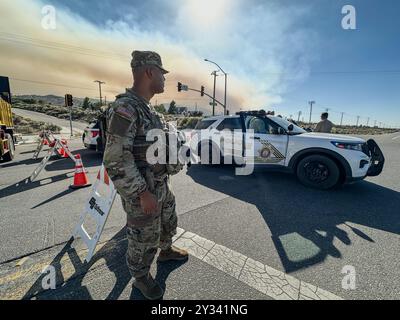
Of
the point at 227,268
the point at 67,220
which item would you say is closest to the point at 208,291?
the point at 227,268

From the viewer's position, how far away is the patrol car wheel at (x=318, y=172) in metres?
4.73

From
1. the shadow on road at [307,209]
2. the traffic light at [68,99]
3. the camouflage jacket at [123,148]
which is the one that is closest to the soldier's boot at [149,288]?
the camouflage jacket at [123,148]

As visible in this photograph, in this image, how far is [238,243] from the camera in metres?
2.83

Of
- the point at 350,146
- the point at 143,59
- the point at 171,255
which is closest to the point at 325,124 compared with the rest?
the point at 350,146

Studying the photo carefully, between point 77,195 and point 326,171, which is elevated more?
point 326,171

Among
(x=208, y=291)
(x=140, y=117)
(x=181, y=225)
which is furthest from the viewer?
(x=181, y=225)

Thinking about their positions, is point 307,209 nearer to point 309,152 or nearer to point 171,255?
point 309,152

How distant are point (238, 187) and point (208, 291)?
10.5ft

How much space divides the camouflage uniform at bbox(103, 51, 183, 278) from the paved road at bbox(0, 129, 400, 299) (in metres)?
0.47

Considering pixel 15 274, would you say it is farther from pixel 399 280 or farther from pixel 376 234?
pixel 376 234

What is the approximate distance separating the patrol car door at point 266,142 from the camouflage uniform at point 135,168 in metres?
3.81

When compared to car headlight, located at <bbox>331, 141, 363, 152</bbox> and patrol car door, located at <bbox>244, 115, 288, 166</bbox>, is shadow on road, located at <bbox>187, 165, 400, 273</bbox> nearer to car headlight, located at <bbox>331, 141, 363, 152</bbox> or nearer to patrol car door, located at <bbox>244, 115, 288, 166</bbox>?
patrol car door, located at <bbox>244, 115, 288, 166</bbox>

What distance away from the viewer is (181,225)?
3.29 metres

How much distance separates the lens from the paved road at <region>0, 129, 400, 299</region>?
2080mm
